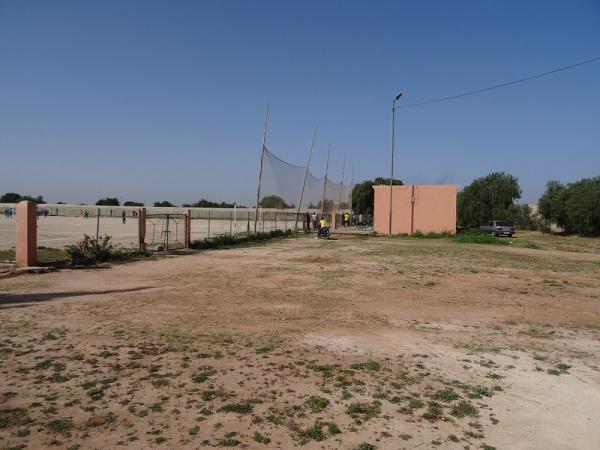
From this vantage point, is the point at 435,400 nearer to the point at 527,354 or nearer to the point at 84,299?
the point at 527,354

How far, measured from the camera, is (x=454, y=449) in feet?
11.7

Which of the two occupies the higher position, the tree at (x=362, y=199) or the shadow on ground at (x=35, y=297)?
the tree at (x=362, y=199)

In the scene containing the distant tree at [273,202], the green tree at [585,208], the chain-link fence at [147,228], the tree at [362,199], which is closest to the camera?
the chain-link fence at [147,228]

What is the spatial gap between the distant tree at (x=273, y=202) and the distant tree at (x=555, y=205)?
3371 centimetres

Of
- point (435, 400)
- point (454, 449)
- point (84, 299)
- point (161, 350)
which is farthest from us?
point (84, 299)

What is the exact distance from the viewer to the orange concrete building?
3428 centimetres

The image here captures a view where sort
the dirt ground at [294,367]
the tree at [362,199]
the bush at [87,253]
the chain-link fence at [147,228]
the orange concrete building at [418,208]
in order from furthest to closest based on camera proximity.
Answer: the tree at [362,199] < the orange concrete building at [418,208] < the chain-link fence at [147,228] < the bush at [87,253] < the dirt ground at [294,367]

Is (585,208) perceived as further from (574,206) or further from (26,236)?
(26,236)

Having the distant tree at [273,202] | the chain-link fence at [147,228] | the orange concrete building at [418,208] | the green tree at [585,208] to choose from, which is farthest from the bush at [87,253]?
the green tree at [585,208]

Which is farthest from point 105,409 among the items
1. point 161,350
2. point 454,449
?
point 454,449

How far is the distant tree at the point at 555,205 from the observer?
4947cm

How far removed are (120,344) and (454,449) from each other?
4.16 m

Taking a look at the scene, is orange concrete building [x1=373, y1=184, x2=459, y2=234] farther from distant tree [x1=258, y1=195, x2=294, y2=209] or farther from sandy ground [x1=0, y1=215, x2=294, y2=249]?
distant tree [x1=258, y1=195, x2=294, y2=209]

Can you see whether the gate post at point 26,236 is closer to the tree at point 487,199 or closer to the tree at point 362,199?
the tree at point 487,199
